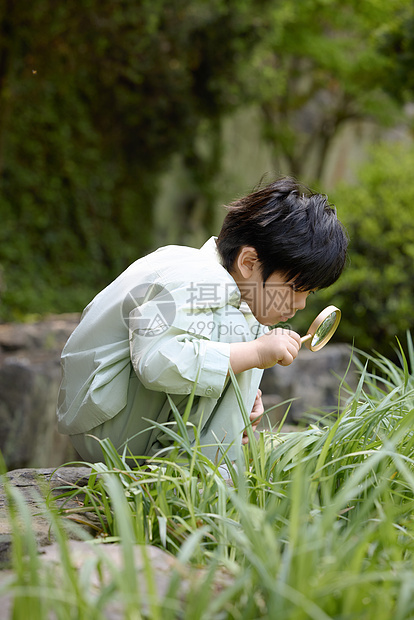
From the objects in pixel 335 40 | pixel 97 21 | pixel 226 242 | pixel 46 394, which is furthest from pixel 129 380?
pixel 335 40

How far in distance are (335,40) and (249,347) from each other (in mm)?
8897


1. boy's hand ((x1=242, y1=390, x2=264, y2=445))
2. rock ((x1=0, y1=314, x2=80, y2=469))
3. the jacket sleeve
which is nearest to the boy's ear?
the jacket sleeve

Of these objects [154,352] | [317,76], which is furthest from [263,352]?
[317,76]

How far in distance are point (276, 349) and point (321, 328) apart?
305mm

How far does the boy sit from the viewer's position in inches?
65.0

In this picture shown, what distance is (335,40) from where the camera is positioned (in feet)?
30.7

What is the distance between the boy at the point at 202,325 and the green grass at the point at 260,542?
8.8 inches

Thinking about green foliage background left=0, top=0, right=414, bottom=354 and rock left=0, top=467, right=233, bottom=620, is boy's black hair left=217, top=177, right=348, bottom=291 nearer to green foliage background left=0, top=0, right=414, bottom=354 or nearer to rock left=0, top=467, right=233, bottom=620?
rock left=0, top=467, right=233, bottom=620

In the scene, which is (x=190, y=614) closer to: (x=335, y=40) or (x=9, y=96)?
(x=9, y=96)

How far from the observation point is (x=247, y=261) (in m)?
1.85

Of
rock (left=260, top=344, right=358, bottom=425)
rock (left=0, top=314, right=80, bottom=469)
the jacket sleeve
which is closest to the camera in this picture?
the jacket sleeve

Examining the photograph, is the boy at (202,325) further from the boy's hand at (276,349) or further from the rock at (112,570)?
the rock at (112,570)

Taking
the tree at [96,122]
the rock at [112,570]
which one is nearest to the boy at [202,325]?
the rock at [112,570]

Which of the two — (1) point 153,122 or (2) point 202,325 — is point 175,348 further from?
(1) point 153,122
